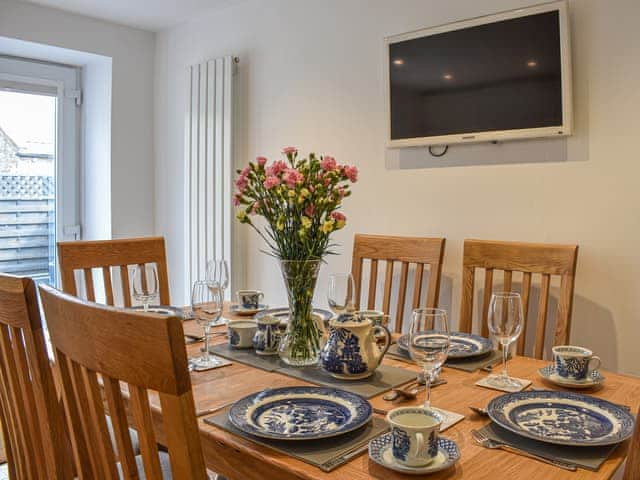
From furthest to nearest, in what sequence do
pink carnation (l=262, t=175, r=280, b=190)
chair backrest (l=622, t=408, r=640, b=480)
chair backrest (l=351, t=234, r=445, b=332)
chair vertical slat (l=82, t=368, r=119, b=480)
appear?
chair backrest (l=351, t=234, r=445, b=332)
pink carnation (l=262, t=175, r=280, b=190)
chair vertical slat (l=82, t=368, r=119, b=480)
chair backrest (l=622, t=408, r=640, b=480)

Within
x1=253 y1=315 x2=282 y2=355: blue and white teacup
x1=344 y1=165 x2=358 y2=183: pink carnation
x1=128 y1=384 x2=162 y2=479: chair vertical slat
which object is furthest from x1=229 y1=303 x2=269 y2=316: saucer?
x1=128 y1=384 x2=162 y2=479: chair vertical slat

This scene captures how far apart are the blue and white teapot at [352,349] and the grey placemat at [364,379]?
0.07 feet

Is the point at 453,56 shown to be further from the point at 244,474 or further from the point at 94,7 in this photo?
the point at 94,7

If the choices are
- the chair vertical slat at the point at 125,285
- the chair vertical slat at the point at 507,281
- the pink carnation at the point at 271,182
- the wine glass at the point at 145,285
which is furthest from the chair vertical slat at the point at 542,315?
the chair vertical slat at the point at 125,285

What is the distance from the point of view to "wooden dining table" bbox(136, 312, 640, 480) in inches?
34.7

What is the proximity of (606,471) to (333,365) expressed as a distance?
2.03 ft

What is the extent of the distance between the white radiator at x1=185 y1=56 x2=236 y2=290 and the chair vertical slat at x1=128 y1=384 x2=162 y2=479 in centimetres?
259

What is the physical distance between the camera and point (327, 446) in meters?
0.97

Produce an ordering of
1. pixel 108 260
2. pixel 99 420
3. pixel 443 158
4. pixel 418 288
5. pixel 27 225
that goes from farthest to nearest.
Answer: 1. pixel 27 225
2. pixel 443 158
3. pixel 108 260
4. pixel 418 288
5. pixel 99 420

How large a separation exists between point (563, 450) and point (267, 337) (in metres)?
0.82

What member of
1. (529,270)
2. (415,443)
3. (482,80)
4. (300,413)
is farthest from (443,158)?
(415,443)

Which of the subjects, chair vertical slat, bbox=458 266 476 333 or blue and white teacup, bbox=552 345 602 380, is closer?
blue and white teacup, bbox=552 345 602 380

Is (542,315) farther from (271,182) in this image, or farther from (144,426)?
(144,426)

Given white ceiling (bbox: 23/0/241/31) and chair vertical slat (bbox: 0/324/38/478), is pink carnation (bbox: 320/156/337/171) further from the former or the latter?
white ceiling (bbox: 23/0/241/31)
